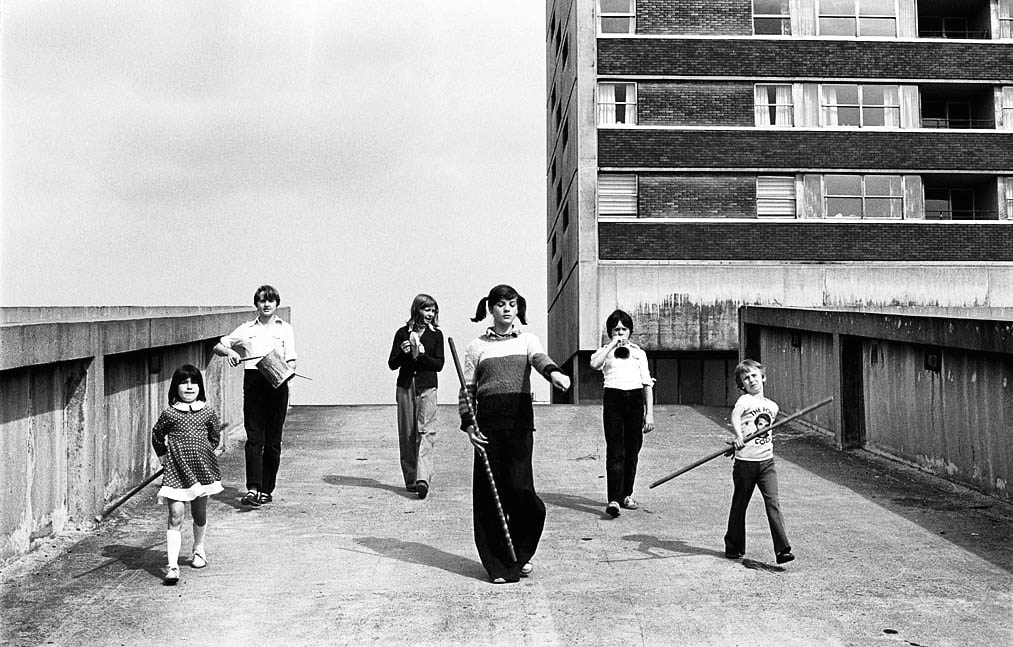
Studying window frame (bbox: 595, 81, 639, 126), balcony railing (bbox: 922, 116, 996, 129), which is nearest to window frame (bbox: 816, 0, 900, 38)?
balcony railing (bbox: 922, 116, 996, 129)

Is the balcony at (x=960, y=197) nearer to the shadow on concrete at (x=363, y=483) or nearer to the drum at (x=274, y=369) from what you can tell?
the shadow on concrete at (x=363, y=483)

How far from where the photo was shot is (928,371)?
12.0 metres

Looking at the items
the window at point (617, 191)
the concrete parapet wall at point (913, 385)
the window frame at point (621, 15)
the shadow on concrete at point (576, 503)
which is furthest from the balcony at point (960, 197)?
the shadow on concrete at point (576, 503)

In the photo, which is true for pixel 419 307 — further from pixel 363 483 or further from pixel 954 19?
pixel 954 19

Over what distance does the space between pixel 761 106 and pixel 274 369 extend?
94.9 ft

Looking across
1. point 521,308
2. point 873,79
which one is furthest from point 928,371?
point 873,79

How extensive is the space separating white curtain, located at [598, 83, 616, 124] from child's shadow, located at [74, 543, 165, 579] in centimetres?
2901

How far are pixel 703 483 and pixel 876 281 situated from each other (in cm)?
2610

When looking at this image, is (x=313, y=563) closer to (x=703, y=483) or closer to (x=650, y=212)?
(x=703, y=483)

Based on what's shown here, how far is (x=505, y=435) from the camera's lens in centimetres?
759

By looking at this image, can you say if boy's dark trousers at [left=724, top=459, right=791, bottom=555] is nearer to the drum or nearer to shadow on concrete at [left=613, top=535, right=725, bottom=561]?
shadow on concrete at [left=613, top=535, right=725, bottom=561]

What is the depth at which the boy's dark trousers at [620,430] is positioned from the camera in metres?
9.84

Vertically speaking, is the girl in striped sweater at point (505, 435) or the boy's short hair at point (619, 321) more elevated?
the boy's short hair at point (619, 321)

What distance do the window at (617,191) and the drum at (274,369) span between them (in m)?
26.5
